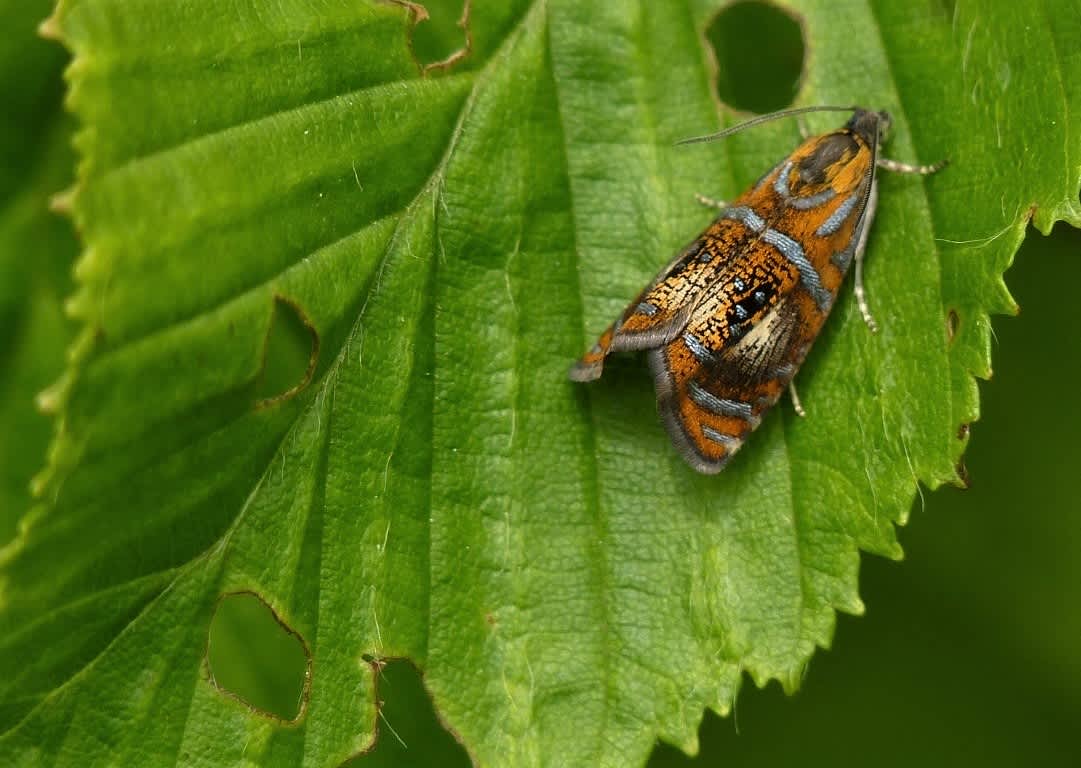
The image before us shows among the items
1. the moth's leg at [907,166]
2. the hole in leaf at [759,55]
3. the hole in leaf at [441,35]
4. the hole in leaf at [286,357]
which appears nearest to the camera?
the hole in leaf at [286,357]

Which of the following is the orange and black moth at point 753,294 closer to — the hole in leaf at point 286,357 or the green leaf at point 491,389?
the green leaf at point 491,389

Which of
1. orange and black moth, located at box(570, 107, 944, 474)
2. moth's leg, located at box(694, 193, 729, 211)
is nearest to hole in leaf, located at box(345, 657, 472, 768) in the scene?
orange and black moth, located at box(570, 107, 944, 474)

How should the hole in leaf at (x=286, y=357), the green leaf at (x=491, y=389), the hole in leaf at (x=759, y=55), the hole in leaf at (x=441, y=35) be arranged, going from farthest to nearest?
the hole in leaf at (x=759, y=55) < the hole in leaf at (x=441, y=35) < the hole in leaf at (x=286, y=357) < the green leaf at (x=491, y=389)

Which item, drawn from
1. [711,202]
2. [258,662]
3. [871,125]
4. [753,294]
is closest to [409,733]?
[258,662]

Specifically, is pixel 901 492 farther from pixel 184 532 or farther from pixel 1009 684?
pixel 184 532

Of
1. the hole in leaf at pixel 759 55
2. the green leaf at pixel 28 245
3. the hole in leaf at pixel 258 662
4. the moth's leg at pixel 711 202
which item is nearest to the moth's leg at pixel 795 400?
the moth's leg at pixel 711 202

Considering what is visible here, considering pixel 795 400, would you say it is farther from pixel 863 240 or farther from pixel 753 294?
pixel 863 240
